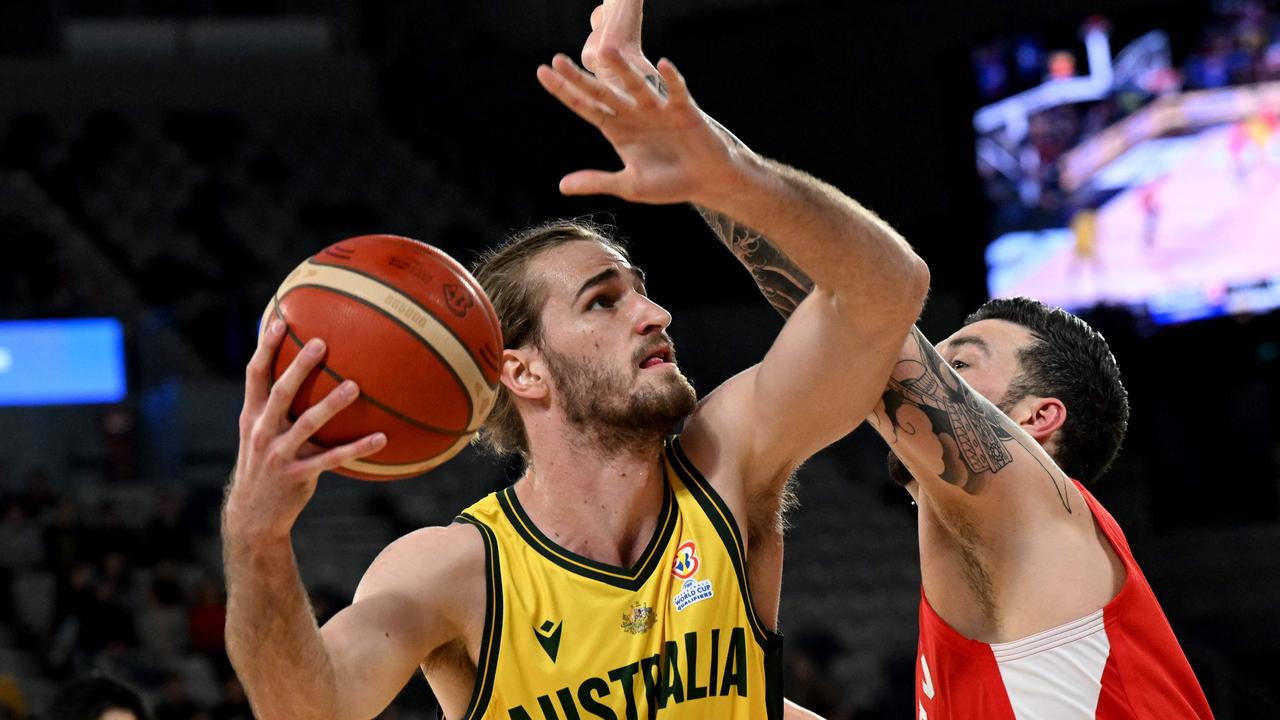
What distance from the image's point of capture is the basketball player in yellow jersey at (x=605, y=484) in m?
2.23

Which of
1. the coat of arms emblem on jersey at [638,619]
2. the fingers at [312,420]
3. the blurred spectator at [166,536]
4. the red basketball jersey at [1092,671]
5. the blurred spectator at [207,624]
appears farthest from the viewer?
the blurred spectator at [166,536]

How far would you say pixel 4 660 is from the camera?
374 inches

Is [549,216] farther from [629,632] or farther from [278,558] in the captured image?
[278,558]

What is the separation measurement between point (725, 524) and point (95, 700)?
1.75 meters

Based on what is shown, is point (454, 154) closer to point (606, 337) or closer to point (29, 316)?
point (29, 316)

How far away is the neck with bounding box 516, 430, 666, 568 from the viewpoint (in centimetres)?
288

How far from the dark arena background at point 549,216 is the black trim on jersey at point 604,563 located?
6.37m

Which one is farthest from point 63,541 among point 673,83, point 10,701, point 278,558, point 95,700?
point 673,83

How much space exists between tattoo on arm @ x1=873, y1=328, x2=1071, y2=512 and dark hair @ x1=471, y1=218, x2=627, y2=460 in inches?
26.7

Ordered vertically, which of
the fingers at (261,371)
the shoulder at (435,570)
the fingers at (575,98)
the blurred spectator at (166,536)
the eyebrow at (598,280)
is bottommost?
the blurred spectator at (166,536)

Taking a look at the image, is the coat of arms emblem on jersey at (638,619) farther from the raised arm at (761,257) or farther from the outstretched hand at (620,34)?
the outstretched hand at (620,34)

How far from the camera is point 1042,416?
3264mm

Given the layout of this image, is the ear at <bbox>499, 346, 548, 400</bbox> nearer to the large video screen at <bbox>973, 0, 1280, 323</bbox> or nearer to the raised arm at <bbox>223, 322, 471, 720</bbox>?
the raised arm at <bbox>223, 322, 471, 720</bbox>

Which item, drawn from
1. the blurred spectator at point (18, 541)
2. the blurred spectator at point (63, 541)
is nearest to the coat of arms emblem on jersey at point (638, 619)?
the blurred spectator at point (63, 541)
